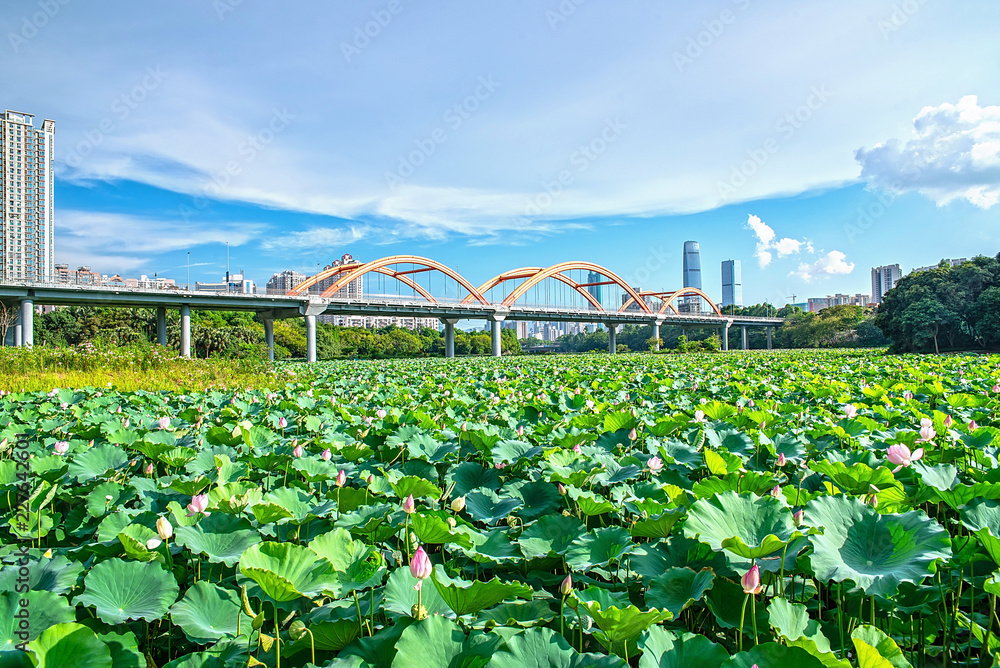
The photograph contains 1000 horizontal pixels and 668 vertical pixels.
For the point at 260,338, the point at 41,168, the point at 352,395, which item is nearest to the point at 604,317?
the point at 260,338

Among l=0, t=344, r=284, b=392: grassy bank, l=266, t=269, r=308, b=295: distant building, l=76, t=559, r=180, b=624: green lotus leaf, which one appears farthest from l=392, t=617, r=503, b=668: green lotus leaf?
l=266, t=269, r=308, b=295: distant building

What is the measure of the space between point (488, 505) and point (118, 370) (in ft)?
45.0

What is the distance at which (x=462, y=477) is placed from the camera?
104 inches

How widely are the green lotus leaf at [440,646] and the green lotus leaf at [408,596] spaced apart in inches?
7.9

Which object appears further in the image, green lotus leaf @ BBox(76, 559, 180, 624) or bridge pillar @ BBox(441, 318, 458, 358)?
bridge pillar @ BBox(441, 318, 458, 358)

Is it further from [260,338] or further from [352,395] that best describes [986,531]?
[260,338]

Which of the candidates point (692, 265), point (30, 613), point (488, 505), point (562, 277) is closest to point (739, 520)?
point (488, 505)

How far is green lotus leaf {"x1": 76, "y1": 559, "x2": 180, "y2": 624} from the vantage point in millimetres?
1441

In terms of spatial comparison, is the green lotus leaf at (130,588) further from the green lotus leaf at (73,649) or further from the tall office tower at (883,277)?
the tall office tower at (883,277)

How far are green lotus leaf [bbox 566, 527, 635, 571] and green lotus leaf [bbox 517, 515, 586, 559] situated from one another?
50 millimetres

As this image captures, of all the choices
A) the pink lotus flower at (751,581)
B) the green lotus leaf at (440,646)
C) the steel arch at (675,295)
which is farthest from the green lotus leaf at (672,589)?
the steel arch at (675,295)

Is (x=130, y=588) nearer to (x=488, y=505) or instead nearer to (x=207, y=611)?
(x=207, y=611)

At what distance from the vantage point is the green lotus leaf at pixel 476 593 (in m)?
1.29

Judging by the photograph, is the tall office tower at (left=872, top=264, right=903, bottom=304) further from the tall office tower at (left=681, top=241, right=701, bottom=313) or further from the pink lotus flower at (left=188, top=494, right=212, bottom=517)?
the pink lotus flower at (left=188, top=494, right=212, bottom=517)
